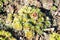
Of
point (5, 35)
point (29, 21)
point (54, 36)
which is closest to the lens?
point (5, 35)

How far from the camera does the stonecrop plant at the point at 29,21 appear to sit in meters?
6.28

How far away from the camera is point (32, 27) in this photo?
249 inches

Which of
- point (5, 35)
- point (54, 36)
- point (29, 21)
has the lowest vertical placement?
point (54, 36)

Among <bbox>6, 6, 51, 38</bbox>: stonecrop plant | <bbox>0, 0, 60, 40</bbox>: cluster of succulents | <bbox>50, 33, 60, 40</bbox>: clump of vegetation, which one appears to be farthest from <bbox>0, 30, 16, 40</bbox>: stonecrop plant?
<bbox>50, 33, 60, 40</bbox>: clump of vegetation

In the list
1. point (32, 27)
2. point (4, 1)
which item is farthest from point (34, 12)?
point (4, 1)

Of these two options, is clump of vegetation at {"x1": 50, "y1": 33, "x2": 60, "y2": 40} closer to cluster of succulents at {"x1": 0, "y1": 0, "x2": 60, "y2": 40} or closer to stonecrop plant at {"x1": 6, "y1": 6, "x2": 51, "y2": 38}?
cluster of succulents at {"x1": 0, "y1": 0, "x2": 60, "y2": 40}

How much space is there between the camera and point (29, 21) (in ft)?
21.2

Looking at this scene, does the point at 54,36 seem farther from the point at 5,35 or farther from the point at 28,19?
the point at 5,35

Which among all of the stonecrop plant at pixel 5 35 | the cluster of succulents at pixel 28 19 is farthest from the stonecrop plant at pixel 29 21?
the stonecrop plant at pixel 5 35

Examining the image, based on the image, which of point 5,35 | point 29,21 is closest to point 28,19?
point 29,21

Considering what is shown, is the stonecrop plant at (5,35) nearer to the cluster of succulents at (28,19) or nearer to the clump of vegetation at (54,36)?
the cluster of succulents at (28,19)

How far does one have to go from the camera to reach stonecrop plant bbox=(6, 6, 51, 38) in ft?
20.6

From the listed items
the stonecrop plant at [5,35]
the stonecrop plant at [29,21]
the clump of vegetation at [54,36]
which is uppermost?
the stonecrop plant at [29,21]

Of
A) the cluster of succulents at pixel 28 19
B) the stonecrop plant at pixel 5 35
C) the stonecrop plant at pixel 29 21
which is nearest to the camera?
the stonecrop plant at pixel 5 35
